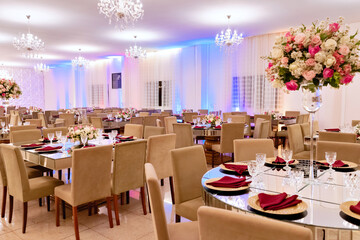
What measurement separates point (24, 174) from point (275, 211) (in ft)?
7.76

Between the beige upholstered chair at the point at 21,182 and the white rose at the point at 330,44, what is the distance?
8.85 feet

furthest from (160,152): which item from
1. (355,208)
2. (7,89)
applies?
(7,89)

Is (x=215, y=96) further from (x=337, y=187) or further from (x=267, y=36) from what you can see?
(x=337, y=187)

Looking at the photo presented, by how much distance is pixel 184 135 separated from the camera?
5.25 meters

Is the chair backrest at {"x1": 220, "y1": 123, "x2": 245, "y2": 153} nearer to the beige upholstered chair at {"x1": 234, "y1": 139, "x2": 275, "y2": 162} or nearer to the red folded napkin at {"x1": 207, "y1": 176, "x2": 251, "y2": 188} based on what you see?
the beige upholstered chair at {"x1": 234, "y1": 139, "x2": 275, "y2": 162}

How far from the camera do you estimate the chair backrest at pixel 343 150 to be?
2795mm

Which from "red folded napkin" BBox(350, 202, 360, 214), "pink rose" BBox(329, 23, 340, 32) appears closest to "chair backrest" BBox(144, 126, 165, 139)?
"pink rose" BBox(329, 23, 340, 32)

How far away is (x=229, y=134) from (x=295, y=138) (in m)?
1.07

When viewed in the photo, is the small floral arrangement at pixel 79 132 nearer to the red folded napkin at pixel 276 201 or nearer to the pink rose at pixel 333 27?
the red folded napkin at pixel 276 201

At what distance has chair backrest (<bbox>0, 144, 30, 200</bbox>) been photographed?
2746 mm

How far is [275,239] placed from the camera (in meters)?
0.98

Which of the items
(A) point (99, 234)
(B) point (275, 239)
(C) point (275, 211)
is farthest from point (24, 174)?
(B) point (275, 239)

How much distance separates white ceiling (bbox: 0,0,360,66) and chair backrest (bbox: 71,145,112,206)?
431 cm

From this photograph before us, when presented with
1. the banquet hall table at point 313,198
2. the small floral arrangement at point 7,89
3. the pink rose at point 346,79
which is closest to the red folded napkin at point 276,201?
the banquet hall table at point 313,198
